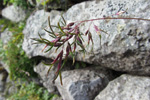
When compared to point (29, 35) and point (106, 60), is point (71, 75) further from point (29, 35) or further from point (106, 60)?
point (29, 35)

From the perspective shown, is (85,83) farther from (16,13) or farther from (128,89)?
(16,13)

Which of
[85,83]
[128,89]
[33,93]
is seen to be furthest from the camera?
[33,93]

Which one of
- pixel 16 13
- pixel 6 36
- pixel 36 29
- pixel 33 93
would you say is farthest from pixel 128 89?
pixel 6 36

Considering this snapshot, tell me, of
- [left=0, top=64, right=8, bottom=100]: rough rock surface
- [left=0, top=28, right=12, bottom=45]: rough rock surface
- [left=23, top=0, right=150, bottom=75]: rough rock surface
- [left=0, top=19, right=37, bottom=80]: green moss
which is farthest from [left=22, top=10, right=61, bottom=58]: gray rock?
[left=0, top=64, right=8, bottom=100]: rough rock surface

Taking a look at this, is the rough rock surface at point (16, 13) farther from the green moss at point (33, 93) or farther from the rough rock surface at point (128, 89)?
the rough rock surface at point (128, 89)

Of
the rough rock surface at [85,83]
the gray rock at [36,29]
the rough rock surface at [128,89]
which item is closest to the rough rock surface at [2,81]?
the gray rock at [36,29]

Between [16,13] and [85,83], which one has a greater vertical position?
[16,13]
